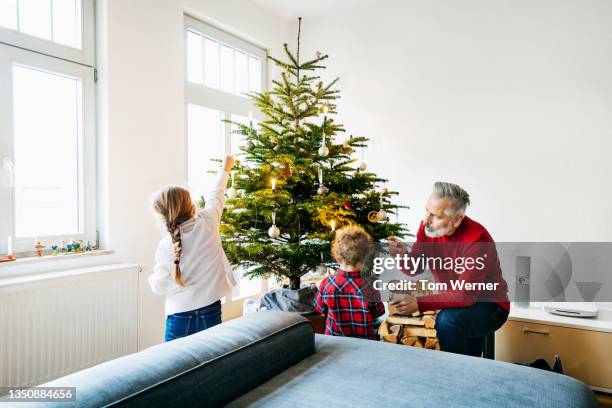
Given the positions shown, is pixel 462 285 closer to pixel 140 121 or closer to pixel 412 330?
pixel 412 330

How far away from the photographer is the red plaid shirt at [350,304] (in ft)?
6.31

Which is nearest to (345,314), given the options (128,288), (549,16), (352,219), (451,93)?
(352,219)

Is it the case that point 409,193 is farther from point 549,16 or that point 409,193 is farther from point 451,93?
point 549,16

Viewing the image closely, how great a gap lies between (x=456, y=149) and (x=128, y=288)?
2724mm

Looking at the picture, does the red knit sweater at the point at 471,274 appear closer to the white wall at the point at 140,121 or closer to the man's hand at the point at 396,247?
the man's hand at the point at 396,247

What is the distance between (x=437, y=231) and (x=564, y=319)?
33.7 inches

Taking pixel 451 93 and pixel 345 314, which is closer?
pixel 345 314

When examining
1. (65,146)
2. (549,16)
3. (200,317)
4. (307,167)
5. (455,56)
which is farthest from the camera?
(455,56)

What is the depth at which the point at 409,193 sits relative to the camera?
12.7ft

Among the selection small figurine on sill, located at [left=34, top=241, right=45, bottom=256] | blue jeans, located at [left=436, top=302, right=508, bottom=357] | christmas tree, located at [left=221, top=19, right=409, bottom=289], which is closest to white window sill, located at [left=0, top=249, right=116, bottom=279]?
small figurine on sill, located at [left=34, top=241, right=45, bottom=256]

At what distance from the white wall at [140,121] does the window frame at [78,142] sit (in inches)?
2.7

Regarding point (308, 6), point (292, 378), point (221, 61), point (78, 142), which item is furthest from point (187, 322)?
point (308, 6)

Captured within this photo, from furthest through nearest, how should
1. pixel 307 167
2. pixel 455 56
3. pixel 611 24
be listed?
pixel 455 56
pixel 611 24
pixel 307 167

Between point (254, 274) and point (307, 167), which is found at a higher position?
point (307, 167)
